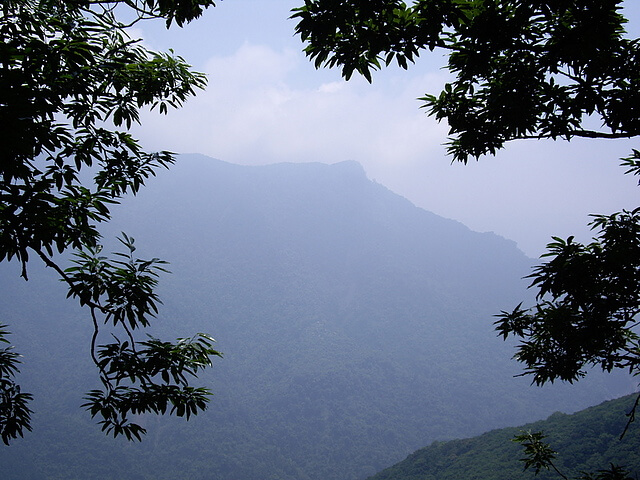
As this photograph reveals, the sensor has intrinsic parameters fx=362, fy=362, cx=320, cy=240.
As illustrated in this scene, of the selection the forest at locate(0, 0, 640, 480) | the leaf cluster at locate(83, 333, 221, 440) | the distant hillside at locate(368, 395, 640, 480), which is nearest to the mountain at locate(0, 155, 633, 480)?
the forest at locate(0, 0, 640, 480)

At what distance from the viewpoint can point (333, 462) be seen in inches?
2832

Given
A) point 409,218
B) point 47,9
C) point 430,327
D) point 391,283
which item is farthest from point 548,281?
point 409,218

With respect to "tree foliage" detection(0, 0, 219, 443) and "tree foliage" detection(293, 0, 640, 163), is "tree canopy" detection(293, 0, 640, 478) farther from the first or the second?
"tree foliage" detection(0, 0, 219, 443)

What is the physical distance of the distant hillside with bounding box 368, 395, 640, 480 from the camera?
27.0 meters

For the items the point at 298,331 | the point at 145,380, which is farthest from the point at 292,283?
the point at 145,380

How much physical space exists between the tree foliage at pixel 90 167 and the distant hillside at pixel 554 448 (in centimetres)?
2695

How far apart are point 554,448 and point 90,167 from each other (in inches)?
1493

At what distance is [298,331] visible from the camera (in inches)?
4515

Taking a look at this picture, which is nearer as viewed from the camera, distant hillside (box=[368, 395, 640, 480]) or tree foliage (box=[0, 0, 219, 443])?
tree foliage (box=[0, 0, 219, 443])

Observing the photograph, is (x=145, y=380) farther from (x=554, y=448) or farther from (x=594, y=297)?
(x=554, y=448)

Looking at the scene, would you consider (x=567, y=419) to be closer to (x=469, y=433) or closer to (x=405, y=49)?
(x=405, y=49)

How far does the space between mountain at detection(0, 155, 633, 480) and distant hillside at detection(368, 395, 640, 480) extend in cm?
3535

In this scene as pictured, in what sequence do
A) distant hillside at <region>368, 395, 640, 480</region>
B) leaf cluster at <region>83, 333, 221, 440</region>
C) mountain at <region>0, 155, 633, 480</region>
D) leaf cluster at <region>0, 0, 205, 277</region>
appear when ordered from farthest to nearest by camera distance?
mountain at <region>0, 155, 633, 480</region> < distant hillside at <region>368, 395, 640, 480</region> < leaf cluster at <region>83, 333, 221, 440</region> < leaf cluster at <region>0, 0, 205, 277</region>

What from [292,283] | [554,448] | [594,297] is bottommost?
[554,448]
